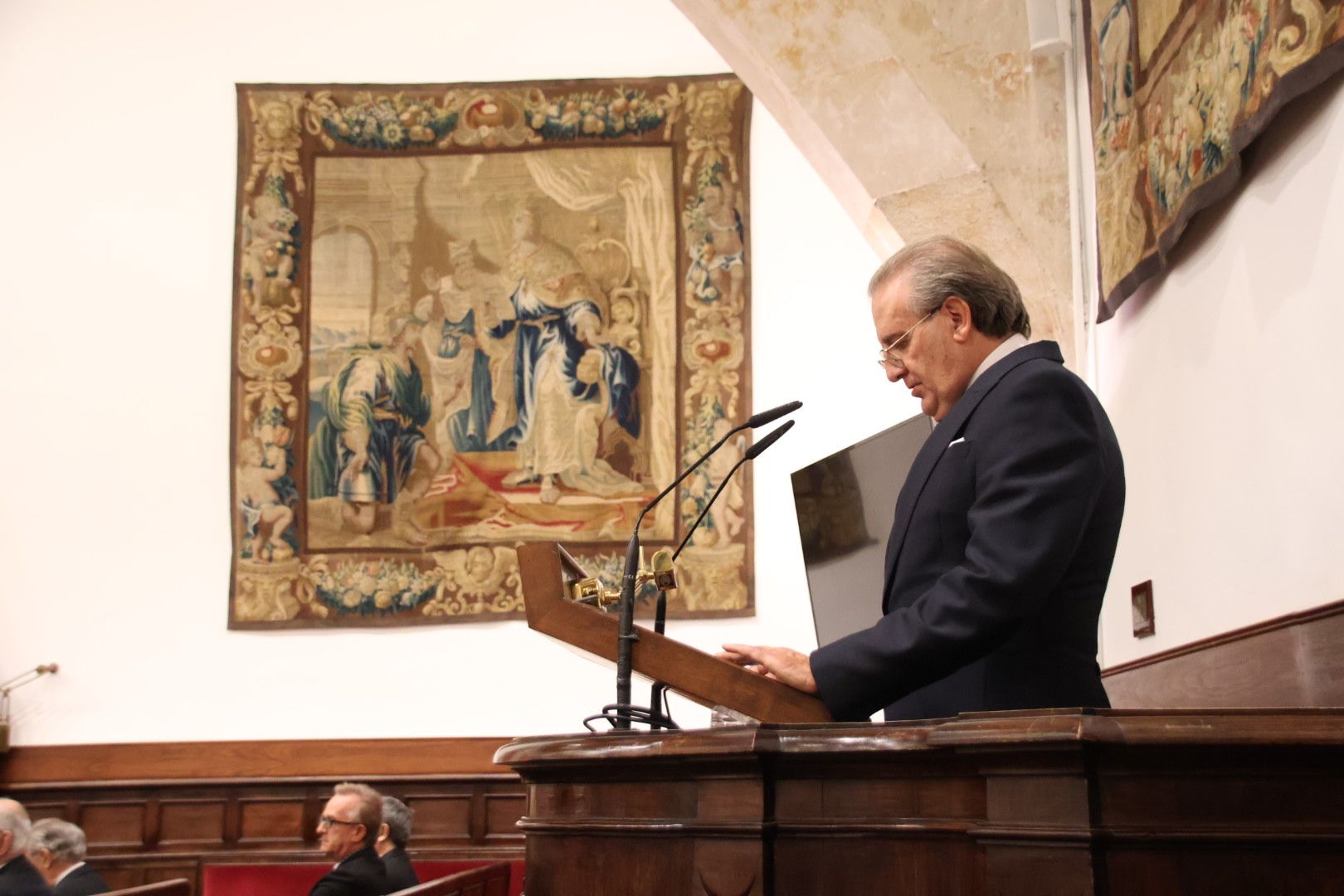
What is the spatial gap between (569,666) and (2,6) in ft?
18.9

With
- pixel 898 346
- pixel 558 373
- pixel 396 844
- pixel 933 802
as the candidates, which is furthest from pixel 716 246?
pixel 933 802

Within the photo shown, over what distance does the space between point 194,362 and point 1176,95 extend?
257 inches

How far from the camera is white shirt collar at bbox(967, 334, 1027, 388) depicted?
218 centimetres

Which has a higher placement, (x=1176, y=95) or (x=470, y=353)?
(x=470, y=353)

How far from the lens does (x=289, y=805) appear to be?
302 inches

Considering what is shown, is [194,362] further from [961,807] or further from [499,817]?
[961,807]

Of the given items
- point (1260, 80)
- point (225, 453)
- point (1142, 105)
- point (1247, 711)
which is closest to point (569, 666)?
point (225, 453)

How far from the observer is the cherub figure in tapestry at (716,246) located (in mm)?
8086

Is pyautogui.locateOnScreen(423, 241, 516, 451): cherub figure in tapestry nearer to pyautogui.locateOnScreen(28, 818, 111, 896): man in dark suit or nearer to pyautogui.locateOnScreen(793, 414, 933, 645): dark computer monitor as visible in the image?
pyautogui.locateOnScreen(28, 818, 111, 896): man in dark suit

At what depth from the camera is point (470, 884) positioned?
5.31 m

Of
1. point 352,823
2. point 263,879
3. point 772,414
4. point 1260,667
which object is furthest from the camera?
point 263,879

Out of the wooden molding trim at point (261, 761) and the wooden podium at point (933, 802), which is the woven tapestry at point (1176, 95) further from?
the wooden molding trim at point (261, 761)

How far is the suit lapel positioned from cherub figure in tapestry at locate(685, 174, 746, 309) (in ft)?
19.4

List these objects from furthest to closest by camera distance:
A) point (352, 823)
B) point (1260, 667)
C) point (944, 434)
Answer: point (352, 823) → point (1260, 667) → point (944, 434)
